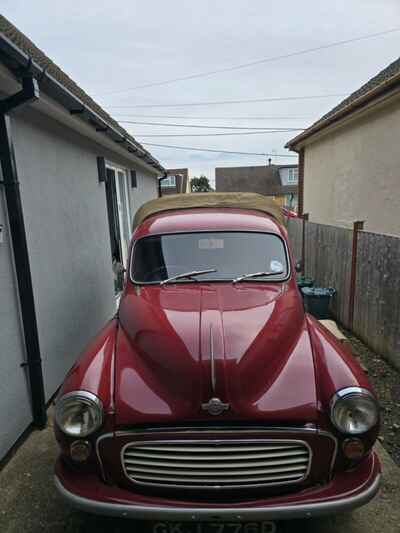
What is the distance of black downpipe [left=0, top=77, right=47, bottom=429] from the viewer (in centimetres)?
300

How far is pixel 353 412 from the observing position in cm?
202

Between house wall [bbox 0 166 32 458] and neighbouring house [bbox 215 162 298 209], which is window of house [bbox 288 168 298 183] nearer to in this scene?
neighbouring house [bbox 215 162 298 209]

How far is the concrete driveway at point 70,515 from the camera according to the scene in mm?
2352

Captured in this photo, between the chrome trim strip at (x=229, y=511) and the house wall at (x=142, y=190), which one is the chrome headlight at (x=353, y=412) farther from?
the house wall at (x=142, y=190)

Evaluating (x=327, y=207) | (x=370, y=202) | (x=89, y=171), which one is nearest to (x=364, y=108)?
(x=370, y=202)

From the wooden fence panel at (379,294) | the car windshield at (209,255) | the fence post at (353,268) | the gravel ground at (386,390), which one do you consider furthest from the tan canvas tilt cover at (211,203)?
the gravel ground at (386,390)

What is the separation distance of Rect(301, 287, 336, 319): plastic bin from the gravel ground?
0.83m

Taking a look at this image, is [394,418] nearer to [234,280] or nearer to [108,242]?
[234,280]

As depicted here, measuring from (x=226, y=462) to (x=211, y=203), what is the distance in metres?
2.72

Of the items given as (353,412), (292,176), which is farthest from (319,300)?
(292,176)

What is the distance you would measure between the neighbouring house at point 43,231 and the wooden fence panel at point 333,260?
3.93 meters

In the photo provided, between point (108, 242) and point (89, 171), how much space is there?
136 cm

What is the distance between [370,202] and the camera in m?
7.88

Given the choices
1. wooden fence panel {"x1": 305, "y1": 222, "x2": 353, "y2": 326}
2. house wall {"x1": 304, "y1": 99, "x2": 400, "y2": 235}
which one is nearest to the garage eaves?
wooden fence panel {"x1": 305, "y1": 222, "x2": 353, "y2": 326}
